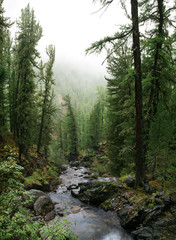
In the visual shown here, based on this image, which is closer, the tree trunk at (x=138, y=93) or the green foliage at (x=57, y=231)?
the green foliage at (x=57, y=231)

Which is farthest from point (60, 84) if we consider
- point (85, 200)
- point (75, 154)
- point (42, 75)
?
point (85, 200)

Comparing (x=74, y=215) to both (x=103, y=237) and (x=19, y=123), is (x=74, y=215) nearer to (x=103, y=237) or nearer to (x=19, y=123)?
(x=103, y=237)

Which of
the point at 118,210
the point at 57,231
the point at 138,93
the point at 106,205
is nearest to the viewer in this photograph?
the point at 57,231

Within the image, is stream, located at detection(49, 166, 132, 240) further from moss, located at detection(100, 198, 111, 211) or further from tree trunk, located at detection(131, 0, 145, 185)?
tree trunk, located at detection(131, 0, 145, 185)

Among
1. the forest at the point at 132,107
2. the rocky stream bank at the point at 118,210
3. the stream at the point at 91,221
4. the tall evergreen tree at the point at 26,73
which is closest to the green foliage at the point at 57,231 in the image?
the forest at the point at 132,107

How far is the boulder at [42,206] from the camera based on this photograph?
27.6 feet

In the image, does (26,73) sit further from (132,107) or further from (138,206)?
(138,206)

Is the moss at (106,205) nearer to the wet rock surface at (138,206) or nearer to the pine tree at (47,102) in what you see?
the wet rock surface at (138,206)

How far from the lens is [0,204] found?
296 cm

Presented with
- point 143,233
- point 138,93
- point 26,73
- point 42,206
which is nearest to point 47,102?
point 26,73

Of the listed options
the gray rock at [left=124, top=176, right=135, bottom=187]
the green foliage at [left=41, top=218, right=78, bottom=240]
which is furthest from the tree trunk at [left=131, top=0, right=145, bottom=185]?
the green foliage at [left=41, top=218, right=78, bottom=240]

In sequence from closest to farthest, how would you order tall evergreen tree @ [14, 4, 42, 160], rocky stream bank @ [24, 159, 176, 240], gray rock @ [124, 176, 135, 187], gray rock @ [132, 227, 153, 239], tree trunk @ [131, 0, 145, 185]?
gray rock @ [132, 227, 153, 239]
rocky stream bank @ [24, 159, 176, 240]
tree trunk @ [131, 0, 145, 185]
gray rock @ [124, 176, 135, 187]
tall evergreen tree @ [14, 4, 42, 160]

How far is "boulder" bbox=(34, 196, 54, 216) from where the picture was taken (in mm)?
8422

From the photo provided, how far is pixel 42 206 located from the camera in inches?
344
